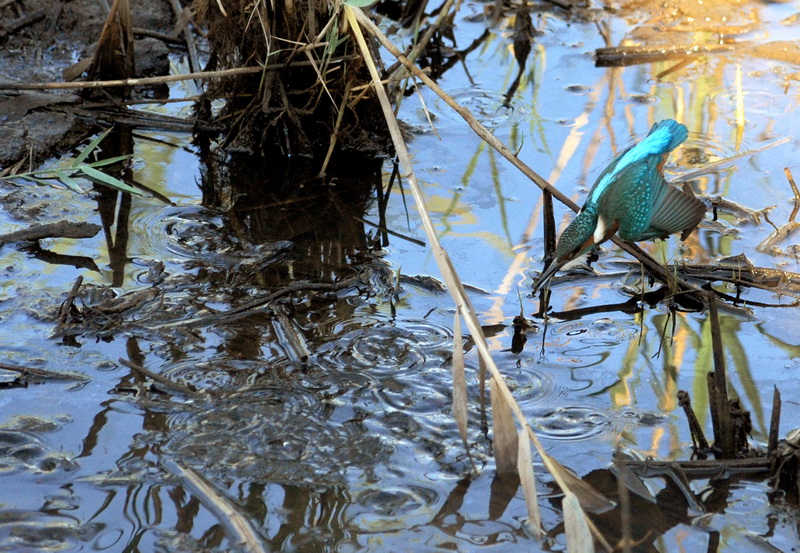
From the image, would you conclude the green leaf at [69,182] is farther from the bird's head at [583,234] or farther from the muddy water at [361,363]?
the bird's head at [583,234]

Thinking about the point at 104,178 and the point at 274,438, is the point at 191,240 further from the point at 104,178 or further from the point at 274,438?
the point at 274,438

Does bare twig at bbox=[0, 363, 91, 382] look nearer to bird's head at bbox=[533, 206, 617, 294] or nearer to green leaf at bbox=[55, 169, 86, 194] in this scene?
green leaf at bbox=[55, 169, 86, 194]

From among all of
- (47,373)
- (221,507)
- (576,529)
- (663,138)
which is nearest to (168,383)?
(47,373)

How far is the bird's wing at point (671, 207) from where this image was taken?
2791 mm

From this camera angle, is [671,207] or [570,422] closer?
[570,422]

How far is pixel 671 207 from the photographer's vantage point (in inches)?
110

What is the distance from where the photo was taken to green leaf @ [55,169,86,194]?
3.37 meters

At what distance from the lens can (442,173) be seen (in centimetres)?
381

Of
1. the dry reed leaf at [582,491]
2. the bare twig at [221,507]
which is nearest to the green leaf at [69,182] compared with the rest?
the bare twig at [221,507]

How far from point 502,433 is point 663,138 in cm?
137

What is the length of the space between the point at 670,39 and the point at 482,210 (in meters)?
2.41

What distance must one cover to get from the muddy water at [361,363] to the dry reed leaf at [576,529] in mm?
323

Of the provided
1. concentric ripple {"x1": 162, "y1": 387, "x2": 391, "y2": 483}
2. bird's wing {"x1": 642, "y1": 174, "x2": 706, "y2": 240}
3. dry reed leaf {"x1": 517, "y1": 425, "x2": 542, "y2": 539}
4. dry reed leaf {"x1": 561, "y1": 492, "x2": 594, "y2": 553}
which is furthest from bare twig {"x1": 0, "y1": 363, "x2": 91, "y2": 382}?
bird's wing {"x1": 642, "y1": 174, "x2": 706, "y2": 240}

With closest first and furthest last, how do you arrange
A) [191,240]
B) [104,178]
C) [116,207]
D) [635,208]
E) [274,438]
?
[274,438] < [635,208] < [191,240] < [104,178] < [116,207]
